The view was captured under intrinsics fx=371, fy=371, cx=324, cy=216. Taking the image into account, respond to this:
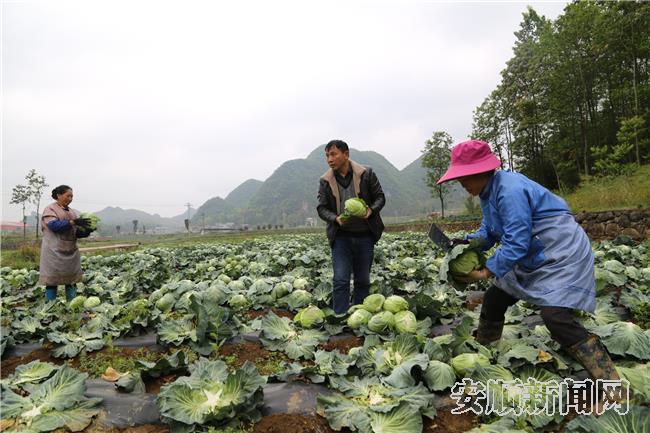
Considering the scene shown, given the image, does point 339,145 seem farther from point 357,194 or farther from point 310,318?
point 310,318

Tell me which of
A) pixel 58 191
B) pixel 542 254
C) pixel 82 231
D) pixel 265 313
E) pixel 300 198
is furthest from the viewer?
pixel 300 198

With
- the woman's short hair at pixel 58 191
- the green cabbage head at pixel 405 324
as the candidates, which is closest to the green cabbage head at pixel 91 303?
the woman's short hair at pixel 58 191

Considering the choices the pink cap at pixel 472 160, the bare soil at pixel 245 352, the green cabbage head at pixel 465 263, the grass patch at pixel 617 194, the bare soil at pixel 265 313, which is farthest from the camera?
the grass patch at pixel 617 194

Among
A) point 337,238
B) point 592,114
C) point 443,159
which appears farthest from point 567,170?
point 337,238

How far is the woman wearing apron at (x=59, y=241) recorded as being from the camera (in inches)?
240

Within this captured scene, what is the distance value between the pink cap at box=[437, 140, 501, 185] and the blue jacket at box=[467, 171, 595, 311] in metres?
0.15

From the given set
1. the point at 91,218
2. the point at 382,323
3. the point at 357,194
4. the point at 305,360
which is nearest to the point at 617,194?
the point at 357,194

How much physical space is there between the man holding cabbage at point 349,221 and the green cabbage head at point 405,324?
945 millimetres

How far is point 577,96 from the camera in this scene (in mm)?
28094

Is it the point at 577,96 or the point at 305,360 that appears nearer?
the point at 305,360

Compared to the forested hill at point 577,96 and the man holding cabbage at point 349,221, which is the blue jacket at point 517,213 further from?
the forested hill at point 577,96

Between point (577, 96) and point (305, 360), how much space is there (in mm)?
32797

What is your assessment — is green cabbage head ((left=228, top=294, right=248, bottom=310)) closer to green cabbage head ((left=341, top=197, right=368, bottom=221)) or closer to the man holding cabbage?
the man holding cabbage

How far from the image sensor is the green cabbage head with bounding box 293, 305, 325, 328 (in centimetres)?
429
